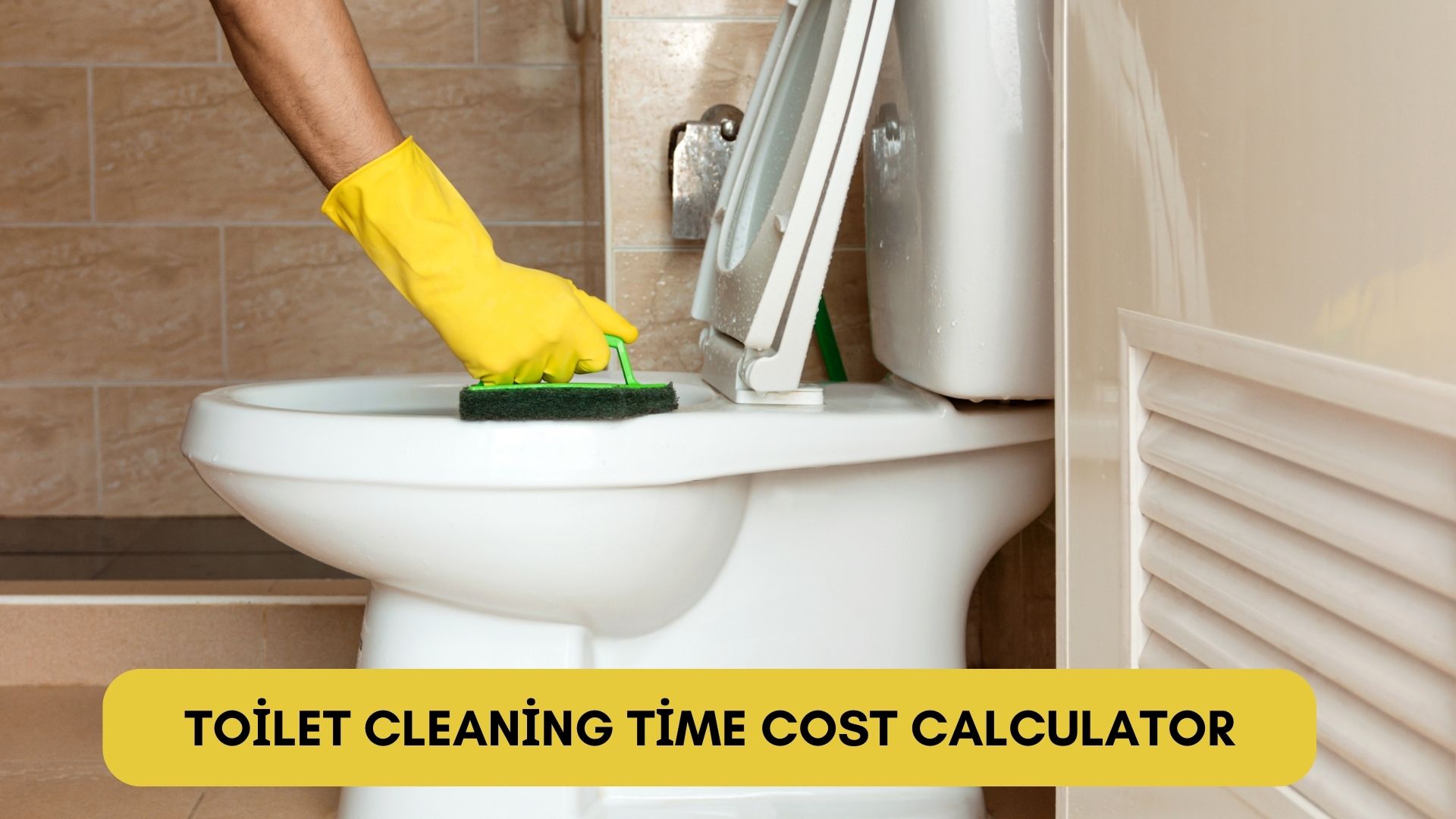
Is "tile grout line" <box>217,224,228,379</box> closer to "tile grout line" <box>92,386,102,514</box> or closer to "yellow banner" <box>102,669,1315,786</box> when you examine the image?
"tile grout line" <box>92,386,102,514</box>

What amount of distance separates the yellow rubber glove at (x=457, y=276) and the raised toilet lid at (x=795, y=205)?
125 mm

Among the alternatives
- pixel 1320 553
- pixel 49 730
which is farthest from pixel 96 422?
pixel 1320 553

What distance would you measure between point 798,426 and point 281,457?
336 millimetres

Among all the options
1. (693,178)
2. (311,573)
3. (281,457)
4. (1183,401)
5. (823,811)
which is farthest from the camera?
(311,573)

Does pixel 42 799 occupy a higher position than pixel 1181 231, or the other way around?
pixel 1181 231

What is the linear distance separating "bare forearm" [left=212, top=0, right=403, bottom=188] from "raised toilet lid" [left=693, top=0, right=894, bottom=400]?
0.89ft

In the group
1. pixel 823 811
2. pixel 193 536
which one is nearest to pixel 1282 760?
pixel 823 811

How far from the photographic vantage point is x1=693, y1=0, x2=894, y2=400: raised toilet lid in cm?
88

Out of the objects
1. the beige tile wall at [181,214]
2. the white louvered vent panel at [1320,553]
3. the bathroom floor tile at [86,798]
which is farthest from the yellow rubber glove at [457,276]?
the beige tile wall at [181,214]

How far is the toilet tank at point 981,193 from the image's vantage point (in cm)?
85

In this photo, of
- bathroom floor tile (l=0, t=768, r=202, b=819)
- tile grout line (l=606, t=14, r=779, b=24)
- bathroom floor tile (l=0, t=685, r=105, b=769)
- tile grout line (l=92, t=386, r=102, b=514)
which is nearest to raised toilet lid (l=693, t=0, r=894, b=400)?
tile grout line (l=606, t=14, r=779, b=24)

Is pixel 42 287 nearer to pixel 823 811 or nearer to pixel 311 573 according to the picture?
pixel 311 573

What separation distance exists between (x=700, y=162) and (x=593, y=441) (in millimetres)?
540

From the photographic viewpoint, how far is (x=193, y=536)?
203cm
